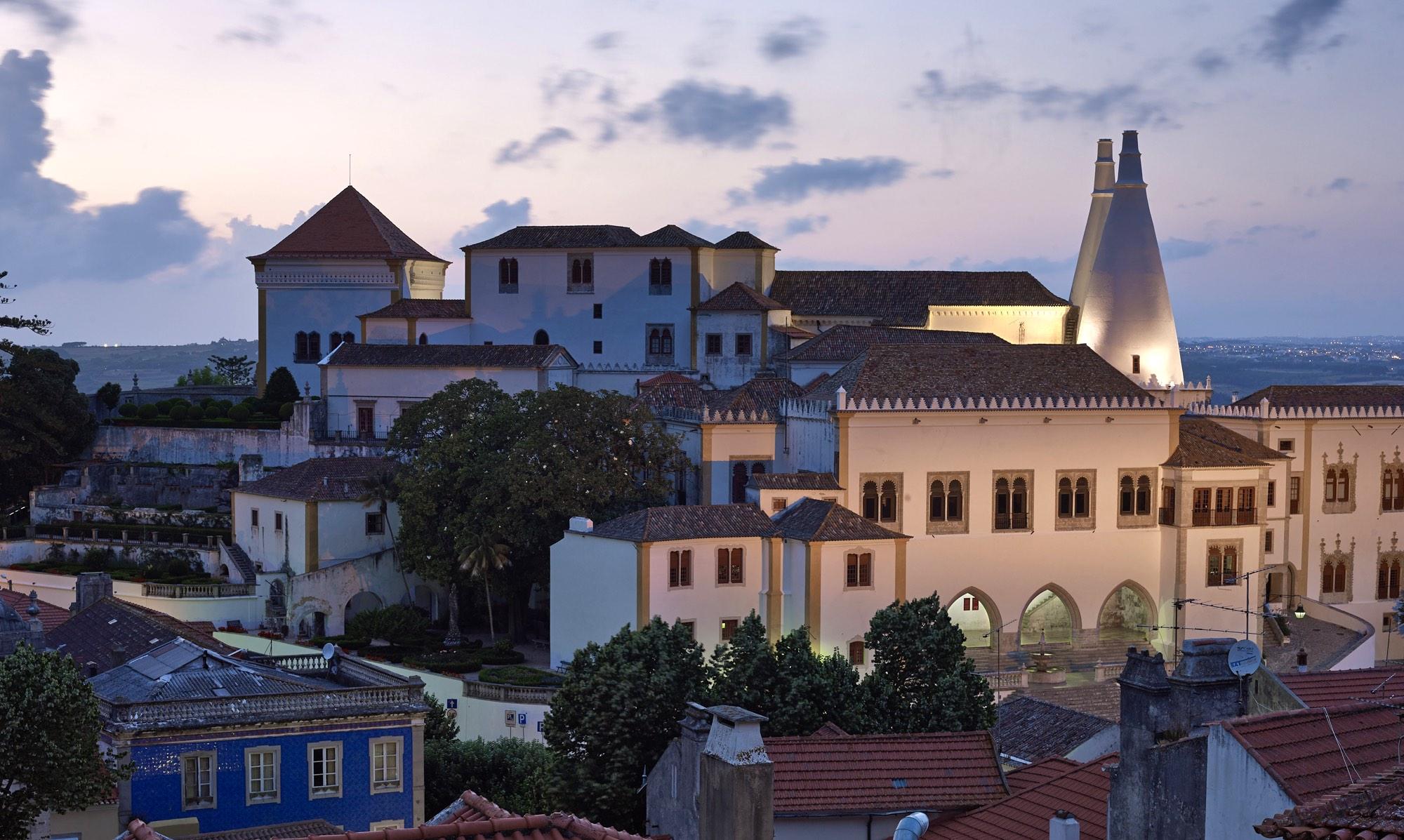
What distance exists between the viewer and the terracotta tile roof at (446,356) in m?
56.7

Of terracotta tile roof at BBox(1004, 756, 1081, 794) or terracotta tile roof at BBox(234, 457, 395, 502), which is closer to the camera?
terracotta tile roof at BBox(1004, 756, 1081, 794)

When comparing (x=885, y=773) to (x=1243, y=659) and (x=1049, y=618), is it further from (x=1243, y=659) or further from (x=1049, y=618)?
(x=1049, y=618)

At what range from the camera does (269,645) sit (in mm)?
40094

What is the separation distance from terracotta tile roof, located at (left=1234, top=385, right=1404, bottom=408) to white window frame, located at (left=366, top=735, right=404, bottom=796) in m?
28.1

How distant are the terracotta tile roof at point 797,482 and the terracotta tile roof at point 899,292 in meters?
17.5

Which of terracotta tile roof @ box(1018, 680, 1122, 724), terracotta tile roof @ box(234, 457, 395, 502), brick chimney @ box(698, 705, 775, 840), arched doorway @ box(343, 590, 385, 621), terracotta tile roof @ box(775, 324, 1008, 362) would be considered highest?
terracotta tile roof @ box(775, 324, 1008, 362)

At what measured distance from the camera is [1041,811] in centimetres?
1889

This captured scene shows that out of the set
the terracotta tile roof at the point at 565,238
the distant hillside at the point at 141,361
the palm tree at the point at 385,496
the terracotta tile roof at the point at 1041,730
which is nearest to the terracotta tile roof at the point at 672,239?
the terracotta tile roof at the point at 565,238

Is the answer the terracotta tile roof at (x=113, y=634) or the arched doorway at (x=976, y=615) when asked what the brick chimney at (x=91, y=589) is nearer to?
the terracotta tile roof at (x=113, y=634)

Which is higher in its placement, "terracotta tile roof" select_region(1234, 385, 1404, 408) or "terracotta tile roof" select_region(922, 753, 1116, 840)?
"terracotta tile roof" select_region(1234, 385, 1404, 408)

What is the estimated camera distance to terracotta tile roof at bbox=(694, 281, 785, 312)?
58.4 m

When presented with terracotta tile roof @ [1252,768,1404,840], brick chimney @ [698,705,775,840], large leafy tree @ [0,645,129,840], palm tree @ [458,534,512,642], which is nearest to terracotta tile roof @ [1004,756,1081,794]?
brick chimney @ [698,705,775,840]

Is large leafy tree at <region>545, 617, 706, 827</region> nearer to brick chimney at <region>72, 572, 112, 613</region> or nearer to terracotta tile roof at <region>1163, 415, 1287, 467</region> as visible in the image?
brick chimney at <region>72, 572, 112, 613</region>

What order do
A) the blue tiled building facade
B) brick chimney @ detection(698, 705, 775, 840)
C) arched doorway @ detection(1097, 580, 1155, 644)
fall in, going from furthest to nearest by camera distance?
arched doorway @ detection(1097, 580, 1155, 644) → the blue tiled building facade → brick chimney @ detection(698, 705, 775, 840)
